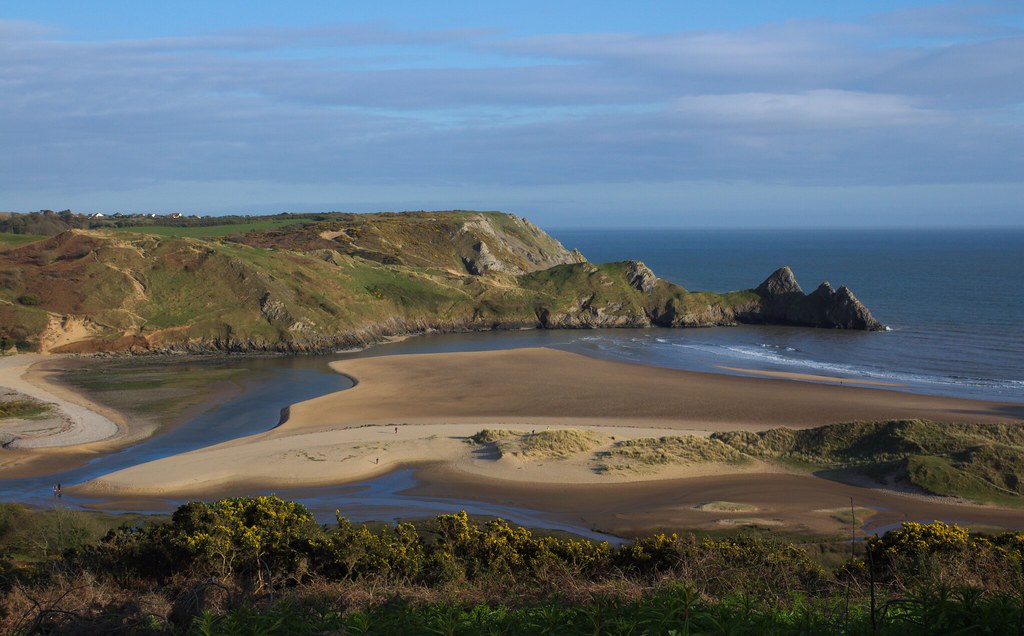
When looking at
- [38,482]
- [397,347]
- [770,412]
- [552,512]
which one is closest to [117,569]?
[552,512]

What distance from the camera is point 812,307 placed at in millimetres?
68188

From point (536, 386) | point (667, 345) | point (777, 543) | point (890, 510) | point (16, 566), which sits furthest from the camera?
point (667, 345)

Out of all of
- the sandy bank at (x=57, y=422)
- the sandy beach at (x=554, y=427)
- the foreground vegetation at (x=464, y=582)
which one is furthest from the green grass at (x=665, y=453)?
the sandy bank at (x=57, y=422)

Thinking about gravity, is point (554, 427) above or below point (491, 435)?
below

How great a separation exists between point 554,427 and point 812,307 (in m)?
40.9

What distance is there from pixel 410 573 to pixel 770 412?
1006 inches

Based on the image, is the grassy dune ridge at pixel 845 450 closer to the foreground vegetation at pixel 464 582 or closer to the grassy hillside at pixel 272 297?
the foreground vegetation at pixel 464 582

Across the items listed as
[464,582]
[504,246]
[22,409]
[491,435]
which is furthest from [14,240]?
[464,582]

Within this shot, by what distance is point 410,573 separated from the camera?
49.3 ft

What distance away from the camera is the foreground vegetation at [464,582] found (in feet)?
27.0

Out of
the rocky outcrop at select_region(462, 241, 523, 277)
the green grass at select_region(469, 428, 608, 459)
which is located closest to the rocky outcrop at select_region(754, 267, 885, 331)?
the rocky outcrop at select_region(462, 241, 523, 277)

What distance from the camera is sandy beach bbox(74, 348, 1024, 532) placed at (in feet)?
80.9

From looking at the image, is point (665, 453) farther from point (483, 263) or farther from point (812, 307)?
point (483, 263)

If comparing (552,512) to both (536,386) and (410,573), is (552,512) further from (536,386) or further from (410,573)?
(536,386)
